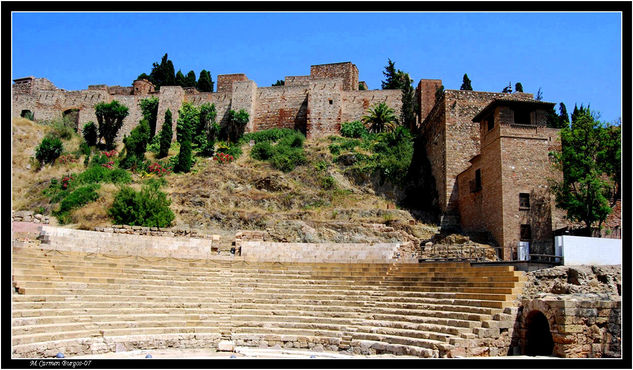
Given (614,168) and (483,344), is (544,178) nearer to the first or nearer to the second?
(614,168)

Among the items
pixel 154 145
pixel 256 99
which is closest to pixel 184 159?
pixel 154 145

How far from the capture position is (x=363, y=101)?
35.5 m

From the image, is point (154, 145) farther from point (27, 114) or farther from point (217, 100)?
point (27, 114)

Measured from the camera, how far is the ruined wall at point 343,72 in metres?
38.1

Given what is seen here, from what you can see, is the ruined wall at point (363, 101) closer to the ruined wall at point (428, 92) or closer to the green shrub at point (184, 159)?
the ruined wall at point (428, 92)

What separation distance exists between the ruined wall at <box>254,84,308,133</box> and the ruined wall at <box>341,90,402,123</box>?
2711mm

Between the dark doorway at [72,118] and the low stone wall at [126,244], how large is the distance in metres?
22.0

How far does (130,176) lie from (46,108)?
13043 millimetres

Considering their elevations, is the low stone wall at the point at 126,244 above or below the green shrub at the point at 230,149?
below

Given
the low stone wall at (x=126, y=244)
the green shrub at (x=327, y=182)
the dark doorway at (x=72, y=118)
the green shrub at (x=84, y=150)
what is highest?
the dark doorway at (x=72, y=118)

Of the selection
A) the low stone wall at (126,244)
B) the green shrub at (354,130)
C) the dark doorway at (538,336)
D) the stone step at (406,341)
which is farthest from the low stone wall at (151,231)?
the green shrub at (354,130)

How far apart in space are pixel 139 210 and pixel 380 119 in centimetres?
1694

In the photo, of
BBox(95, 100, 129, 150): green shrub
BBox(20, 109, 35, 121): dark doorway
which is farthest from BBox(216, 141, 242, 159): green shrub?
BBox(20, 109, 35, 121): dark doorway

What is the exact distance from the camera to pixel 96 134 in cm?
3647
